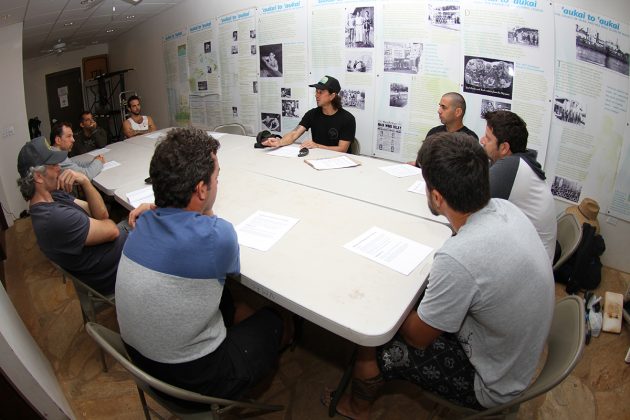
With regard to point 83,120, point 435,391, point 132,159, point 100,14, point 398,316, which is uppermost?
point 100,14

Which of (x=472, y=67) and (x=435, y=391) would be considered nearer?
(x=435, y=391)

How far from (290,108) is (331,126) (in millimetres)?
1098

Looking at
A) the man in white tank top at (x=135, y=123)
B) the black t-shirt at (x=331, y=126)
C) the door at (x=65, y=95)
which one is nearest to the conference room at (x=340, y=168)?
the black t-shirt at (x=331, y=126)

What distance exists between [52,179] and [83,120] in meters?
3.15

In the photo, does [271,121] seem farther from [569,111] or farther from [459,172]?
[459,172]

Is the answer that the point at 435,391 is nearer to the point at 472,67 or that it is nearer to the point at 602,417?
the point at 602,417

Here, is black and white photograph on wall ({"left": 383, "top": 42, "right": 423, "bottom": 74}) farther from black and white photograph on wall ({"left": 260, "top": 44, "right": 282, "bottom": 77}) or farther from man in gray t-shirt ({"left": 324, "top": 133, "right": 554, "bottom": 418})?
man in gray t-shirt ({"left": 324, "top": 133, "right": 554, "bottom": 418})

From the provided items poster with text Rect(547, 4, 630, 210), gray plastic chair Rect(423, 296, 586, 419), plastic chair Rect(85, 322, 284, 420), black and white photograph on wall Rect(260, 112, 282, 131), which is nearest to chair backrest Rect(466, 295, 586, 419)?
gray plastic chair Rect(423, 296, 586, 419)

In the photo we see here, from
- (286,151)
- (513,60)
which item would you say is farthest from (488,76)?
(286,151)

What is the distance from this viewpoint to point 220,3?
457cm

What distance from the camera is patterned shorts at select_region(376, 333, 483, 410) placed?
127cm

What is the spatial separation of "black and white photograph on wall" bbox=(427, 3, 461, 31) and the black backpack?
182 cm

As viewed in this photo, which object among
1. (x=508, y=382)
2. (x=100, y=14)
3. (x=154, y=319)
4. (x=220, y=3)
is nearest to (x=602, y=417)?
(x=508, y=382)

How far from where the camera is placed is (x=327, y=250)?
1.51m
